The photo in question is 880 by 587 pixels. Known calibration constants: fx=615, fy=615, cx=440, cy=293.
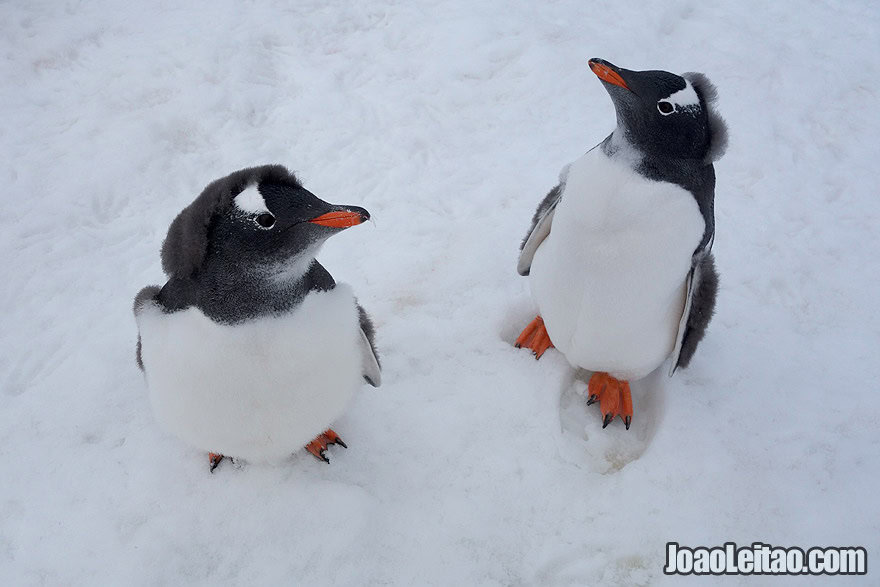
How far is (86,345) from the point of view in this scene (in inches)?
122

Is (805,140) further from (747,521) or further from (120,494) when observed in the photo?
(120,494)

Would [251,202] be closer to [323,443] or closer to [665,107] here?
[323,443]

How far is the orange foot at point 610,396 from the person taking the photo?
2.91 meters

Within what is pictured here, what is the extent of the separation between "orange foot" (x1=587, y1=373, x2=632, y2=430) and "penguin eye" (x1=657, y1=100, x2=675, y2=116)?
51.2 inches

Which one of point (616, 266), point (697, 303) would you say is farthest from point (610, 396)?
point (616, 266)

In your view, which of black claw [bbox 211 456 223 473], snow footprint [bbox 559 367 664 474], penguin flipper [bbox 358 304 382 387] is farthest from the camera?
snow footprint [bbox 559 367 664 474]

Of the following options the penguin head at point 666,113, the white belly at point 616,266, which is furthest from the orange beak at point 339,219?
the penguin head at point 666,113

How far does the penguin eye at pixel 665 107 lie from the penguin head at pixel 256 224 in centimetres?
116

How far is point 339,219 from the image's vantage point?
1.99m

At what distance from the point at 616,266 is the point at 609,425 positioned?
2.95 ft

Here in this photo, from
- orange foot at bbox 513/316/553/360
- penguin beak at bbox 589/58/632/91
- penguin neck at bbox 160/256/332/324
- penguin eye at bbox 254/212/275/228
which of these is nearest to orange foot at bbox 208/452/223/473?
penguin neck at bbox 160/256/332/324

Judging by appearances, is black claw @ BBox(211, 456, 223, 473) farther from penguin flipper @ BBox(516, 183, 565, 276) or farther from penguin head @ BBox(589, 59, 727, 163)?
penguin head @ BBox(589, 59, 727, 163)

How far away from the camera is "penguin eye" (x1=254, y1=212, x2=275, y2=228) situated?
192 centimetres

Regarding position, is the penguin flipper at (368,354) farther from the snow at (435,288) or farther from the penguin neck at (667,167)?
the penguin neck at (667,167)
